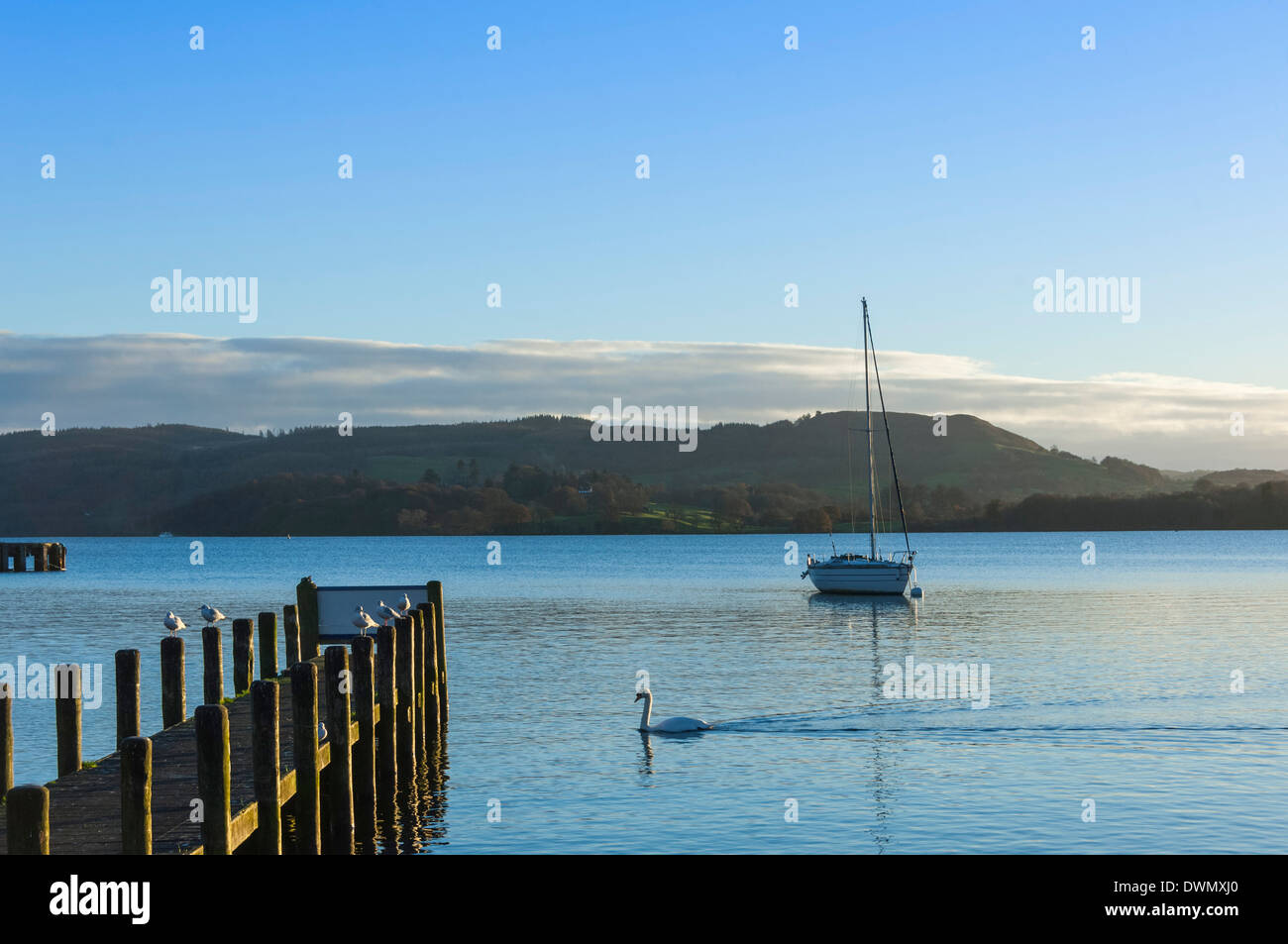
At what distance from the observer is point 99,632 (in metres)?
54.3

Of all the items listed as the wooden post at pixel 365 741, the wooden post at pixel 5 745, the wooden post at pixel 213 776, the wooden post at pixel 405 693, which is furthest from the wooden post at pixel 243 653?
the wooden post at pixel 213 776

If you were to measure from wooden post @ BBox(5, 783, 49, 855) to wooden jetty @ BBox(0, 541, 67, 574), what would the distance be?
119967 millimetres

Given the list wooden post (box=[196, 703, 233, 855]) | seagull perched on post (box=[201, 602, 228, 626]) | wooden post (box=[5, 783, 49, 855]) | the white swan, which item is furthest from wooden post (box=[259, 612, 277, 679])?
wooden post (box=[5, 783, 49, 855])

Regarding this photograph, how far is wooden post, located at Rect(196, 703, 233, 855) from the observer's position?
38.2 feet

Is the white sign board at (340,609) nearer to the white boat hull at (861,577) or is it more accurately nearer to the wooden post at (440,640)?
the wooden post at (440,640)

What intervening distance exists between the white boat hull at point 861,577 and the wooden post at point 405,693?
52.4 meters

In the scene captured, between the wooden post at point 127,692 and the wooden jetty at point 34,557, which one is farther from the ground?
the wooden post at point 127,692

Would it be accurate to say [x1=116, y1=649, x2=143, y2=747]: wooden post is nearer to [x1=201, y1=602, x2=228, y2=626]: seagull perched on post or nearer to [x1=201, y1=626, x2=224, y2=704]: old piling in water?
[x1=201, y1=626, x2=224, y2=704]: old piling in water

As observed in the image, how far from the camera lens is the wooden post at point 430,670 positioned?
26.4 metres

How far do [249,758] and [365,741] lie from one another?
9.98ft
